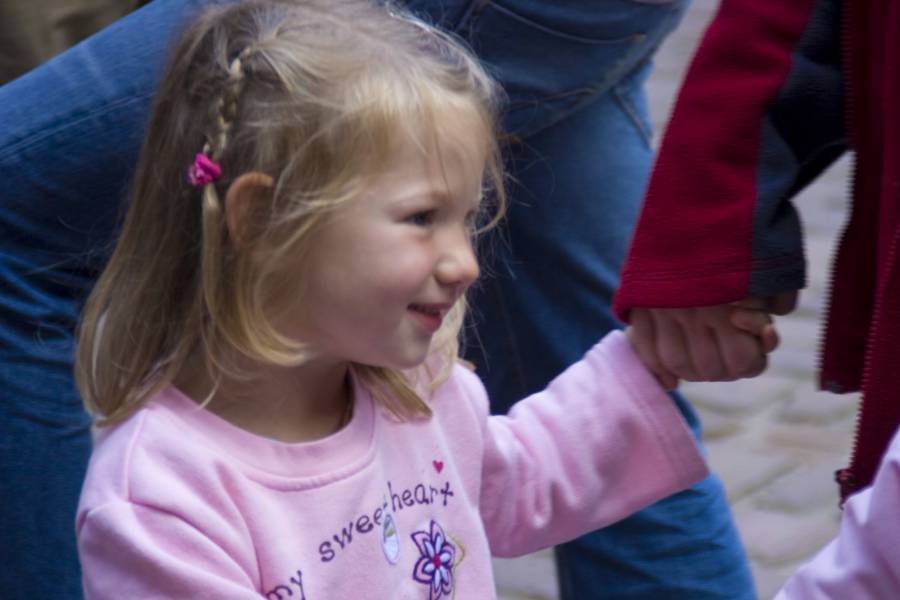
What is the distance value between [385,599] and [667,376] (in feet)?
1.62

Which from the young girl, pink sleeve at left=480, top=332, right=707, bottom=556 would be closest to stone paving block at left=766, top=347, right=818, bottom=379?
pink sleeve at left=480, top=332, right=707, bottom=556

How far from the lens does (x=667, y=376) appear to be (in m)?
2.21

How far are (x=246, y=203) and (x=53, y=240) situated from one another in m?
0.38

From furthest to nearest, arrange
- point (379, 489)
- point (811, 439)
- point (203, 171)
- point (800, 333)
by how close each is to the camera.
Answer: point (800, 333), point (811, 439), point (379, 489), point (203, 171)

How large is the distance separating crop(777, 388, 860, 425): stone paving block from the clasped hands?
5.79 ft

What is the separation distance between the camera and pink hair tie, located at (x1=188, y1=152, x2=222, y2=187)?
1890 mm

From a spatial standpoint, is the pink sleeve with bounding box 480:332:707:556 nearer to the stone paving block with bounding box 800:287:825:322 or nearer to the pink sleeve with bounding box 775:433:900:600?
the pink sleeve with bounding box 775:433:900:600

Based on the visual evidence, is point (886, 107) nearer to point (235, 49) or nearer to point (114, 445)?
point (235, 49)

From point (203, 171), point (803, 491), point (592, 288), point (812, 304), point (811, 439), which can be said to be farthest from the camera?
point (812, 304)

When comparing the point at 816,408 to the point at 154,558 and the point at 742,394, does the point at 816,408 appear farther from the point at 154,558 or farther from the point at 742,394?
the point at 154,558

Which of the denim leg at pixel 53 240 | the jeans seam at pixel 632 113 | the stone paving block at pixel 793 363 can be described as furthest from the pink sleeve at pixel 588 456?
the stone paving block at pixel 793 363

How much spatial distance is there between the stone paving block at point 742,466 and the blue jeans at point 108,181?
1090mm

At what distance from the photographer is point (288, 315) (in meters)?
1.95

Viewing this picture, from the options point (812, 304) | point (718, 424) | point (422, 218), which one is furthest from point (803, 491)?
point (422, 218)
